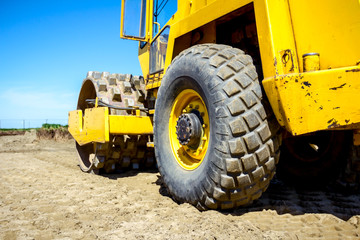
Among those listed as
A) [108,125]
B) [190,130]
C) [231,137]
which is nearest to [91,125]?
[108,125]

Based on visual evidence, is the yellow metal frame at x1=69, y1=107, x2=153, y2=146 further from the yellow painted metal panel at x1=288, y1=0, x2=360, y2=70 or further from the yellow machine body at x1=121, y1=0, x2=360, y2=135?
the yellow painted metal panel at x1=288, y1=0, x2=360, y2=70

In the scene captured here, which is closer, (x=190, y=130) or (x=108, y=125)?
(x=190, y=130)

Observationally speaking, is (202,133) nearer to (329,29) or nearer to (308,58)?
(308,58)

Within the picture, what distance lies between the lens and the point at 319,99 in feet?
5.93

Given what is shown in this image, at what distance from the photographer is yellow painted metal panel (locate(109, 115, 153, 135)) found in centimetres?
354

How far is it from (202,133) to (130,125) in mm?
1392

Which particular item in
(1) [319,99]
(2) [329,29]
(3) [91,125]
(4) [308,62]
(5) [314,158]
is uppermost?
(2) [329,29]

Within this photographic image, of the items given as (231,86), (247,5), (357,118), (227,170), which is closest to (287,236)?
(227,170)

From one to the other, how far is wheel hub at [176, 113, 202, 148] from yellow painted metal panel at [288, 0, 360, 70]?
918mm

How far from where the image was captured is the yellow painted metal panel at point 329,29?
1.81m

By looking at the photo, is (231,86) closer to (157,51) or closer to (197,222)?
(197,222)

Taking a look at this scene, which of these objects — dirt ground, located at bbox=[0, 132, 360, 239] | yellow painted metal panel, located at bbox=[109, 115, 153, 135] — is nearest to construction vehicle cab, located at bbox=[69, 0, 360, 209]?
dirt ground, located at bbox=[0, 132, 360, 239]

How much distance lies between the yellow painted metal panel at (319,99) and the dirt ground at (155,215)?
0.69 meters

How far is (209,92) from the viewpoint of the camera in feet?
7.09
